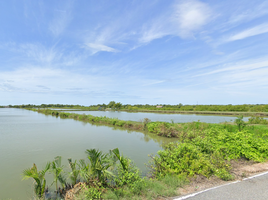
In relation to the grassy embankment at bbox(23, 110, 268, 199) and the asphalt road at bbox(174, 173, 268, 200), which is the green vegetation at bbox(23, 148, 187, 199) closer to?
the grassy embankment at bbox(23, 110, 268, 199)

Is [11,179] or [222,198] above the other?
[222,198]

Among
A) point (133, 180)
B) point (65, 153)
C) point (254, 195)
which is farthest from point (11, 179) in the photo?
point (254, 195)

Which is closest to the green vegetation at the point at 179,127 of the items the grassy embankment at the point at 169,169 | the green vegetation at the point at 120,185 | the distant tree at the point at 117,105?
the grassy embankment at the point at 169,169

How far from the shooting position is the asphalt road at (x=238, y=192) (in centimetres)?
321

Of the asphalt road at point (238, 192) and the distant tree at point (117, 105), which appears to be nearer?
the asphalt road at point (238, 192)

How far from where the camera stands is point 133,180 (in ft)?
12.7

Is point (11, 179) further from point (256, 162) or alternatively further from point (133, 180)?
point (256, 162)

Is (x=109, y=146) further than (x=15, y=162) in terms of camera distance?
Yes

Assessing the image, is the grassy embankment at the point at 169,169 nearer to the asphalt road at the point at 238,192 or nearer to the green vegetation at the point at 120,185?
the green vegetation at the point at 120,185

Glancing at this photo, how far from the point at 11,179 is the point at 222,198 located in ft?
21.9

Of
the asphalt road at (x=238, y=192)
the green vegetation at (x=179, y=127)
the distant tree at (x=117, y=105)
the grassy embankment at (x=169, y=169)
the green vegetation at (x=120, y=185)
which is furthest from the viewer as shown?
the distant tree at (x=117, y=105)

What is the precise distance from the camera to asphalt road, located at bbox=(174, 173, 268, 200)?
3.21 metres

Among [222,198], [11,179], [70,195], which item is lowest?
[11,179]

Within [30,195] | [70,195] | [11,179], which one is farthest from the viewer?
[11,179]
